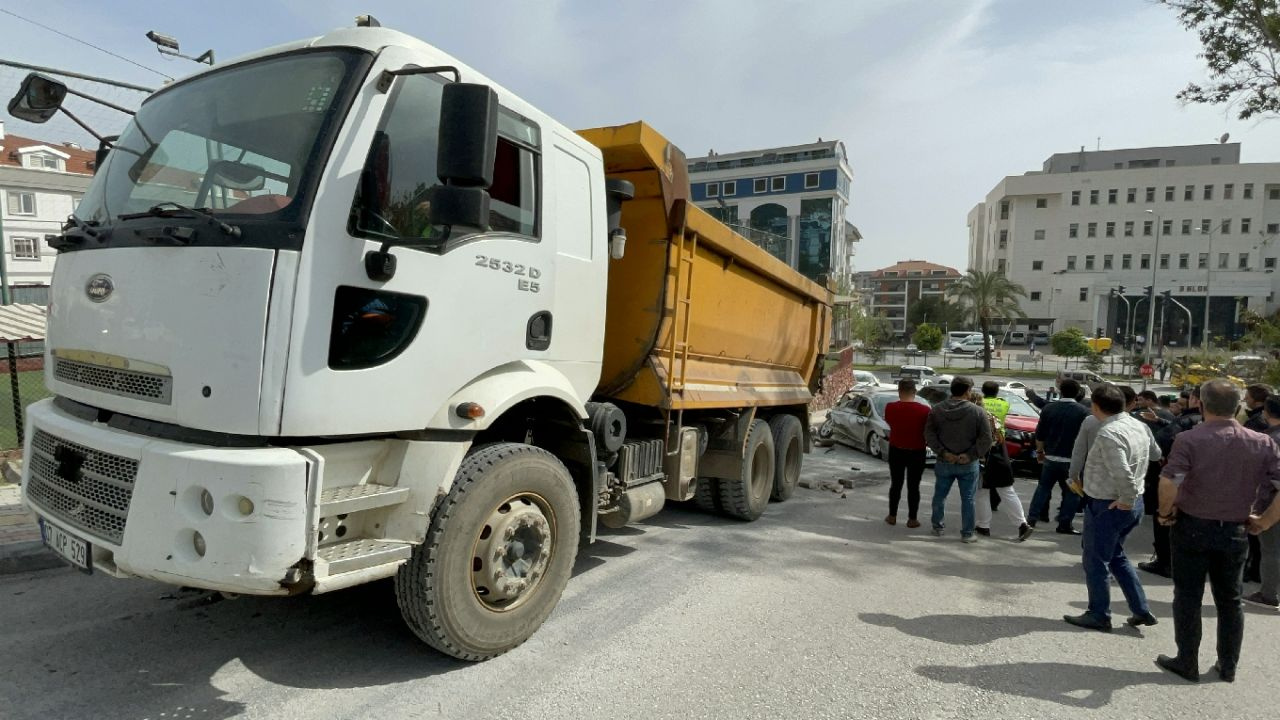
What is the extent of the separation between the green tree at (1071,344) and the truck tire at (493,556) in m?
55.5

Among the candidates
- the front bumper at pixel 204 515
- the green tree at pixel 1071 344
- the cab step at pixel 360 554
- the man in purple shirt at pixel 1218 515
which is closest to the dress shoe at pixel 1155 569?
the man in purple shirt at pixel 1218 515

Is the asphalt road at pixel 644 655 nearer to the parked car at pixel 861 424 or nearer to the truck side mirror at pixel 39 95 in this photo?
the truck side mirror at pixel 39 95

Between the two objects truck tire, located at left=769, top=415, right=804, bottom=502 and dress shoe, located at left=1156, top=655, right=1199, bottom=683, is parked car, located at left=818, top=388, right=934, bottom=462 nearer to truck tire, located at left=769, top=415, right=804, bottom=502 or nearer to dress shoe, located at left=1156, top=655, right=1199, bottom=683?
truck tire, located at left=769, top=415, right=804, bottom=502

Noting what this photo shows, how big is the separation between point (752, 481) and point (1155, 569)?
3449 mm

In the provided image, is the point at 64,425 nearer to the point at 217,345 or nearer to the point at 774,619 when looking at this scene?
the point at 217,345

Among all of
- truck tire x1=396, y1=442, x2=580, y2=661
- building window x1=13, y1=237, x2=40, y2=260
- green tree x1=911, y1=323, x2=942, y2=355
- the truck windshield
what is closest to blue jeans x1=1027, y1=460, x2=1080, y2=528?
truck tire x1=396, y1=442, x2=580, y2=661

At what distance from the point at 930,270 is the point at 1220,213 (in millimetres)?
57383

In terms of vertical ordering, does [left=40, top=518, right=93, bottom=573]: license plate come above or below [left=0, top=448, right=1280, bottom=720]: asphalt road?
above

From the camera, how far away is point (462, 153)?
2.73 m

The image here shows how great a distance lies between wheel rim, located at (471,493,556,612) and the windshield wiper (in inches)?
65.8

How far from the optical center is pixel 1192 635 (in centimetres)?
371

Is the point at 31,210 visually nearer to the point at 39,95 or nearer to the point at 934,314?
the point at 39,95

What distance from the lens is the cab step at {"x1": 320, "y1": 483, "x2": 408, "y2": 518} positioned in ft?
9.11

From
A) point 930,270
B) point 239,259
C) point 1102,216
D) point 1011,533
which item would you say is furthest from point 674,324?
point 930,270
